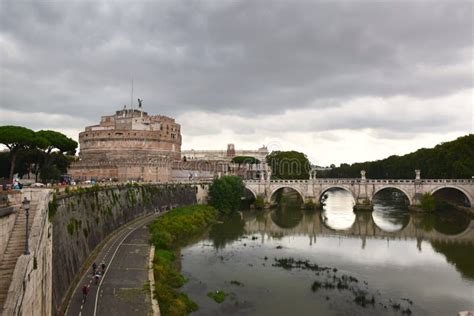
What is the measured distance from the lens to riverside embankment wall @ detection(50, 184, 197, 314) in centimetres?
1653

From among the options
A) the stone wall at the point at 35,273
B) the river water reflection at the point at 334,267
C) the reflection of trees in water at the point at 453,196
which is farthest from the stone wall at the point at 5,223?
the reflection of trees in water at the point at 453,196

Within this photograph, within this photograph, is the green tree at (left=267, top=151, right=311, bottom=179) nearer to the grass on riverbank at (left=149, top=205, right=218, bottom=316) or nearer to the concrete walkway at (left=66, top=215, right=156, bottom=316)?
the grass on riverbank at (left=149, top=205, right=218, bottom=316)

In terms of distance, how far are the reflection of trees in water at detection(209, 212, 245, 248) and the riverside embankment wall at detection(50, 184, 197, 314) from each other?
7132 mm

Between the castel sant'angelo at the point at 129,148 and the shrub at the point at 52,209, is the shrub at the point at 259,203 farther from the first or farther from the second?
the shrub at the point at 52,209

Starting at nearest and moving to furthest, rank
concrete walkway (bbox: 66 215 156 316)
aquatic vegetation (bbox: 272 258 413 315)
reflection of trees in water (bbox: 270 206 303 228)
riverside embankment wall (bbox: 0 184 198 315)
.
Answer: riverside embankment wall (bbox: 0 184 198 315), concrete walkway (bbox: 66 215 156 316), aquatic vegetation (bbox: 272 258 413 315), reflection of trees in water (bbox: 270 206 303 228)

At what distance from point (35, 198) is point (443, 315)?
18.0 metres

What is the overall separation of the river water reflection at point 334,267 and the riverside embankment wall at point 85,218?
5753mm

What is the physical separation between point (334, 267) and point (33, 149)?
27.1 meters

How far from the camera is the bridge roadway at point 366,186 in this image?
50562mm

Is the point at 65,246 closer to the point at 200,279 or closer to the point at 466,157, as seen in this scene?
the point at 200,279

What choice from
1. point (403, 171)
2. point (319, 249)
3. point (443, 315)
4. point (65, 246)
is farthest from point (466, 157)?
point (65, 246)

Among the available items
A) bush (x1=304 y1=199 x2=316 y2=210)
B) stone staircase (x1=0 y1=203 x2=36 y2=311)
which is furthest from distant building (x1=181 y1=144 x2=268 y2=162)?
stone staircase (x1=0 y1=203 x2=36 y2=311)

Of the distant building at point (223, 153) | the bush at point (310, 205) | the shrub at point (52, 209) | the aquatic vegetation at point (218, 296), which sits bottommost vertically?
the aquatic vegetation at point (218, 296)

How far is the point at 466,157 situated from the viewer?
166ft
